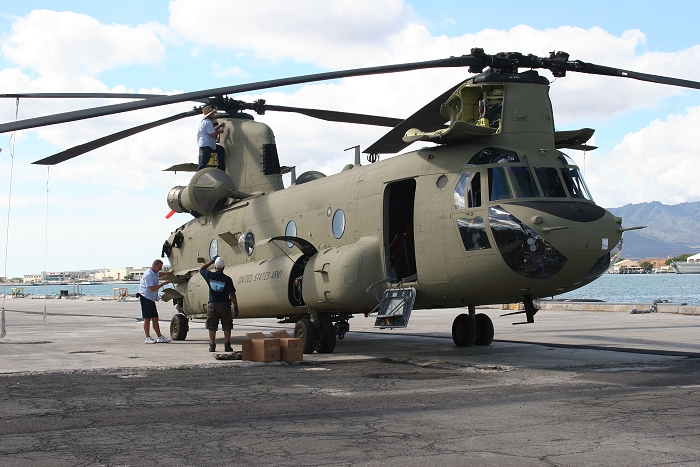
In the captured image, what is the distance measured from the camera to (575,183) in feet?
Result: 39.0

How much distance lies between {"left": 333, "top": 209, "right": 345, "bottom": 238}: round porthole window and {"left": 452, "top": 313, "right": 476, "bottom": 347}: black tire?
3.02 meters

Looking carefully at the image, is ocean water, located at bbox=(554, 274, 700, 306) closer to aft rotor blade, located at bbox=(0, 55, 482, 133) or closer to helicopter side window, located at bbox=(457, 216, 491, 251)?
helicopter side window, located at bbox=(457, 216, 491, 251)

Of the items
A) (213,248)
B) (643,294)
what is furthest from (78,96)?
(643,294)

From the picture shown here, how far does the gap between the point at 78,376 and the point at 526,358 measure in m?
6.92

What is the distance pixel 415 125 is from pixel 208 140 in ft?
20.6

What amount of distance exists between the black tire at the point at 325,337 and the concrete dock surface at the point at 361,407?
0.23 metres

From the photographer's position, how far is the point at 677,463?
16.8 feet

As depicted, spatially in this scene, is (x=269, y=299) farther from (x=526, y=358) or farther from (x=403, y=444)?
(x=403, y=444)

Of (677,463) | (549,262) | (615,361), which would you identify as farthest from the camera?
(615,361)

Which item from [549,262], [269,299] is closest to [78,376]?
[269,299]

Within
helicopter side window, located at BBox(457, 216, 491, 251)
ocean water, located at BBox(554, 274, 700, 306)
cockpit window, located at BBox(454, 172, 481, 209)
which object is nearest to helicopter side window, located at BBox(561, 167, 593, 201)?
cockpit window, located at BBox(454, 172, 481, 209)

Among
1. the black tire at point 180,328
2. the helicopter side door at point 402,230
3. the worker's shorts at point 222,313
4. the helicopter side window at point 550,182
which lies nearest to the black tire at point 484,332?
the helicopter side door at point 402,230

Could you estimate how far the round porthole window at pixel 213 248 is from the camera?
17719 mm

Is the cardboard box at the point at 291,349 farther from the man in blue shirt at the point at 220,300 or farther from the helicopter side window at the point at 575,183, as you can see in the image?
the helicopter side window at the point at 575,183
